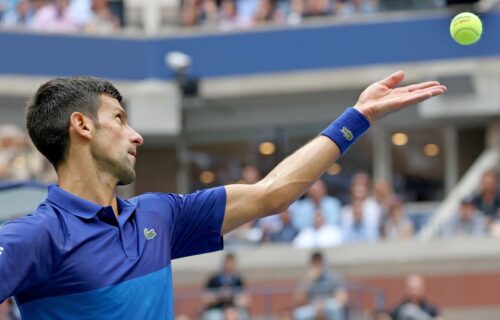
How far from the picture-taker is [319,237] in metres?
17.7

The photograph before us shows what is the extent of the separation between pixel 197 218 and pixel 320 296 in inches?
406

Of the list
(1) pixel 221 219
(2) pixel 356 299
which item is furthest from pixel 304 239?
(1) pixel 221 219

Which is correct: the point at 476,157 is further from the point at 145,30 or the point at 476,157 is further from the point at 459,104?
the point at 145,30

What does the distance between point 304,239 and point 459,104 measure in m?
4.68

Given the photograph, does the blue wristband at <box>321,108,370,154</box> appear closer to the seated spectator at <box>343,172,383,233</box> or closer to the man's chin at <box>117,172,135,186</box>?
the man's chin at <box>117,172,135,186</box>

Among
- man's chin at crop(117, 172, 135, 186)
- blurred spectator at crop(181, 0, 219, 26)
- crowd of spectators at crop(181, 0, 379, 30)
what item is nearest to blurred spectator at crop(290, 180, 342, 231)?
crowd of spectators at crop(181, 0, 379, 30)

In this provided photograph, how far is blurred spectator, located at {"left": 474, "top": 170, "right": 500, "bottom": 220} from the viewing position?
1703 centimetres

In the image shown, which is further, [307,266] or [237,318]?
[307,266]

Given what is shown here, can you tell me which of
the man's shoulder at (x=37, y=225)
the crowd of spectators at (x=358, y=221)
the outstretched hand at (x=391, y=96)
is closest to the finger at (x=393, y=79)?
the outstretched hand at (x=391, y=96)

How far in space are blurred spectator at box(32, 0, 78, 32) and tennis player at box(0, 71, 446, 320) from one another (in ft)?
56.9

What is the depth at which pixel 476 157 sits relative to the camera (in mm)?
21766

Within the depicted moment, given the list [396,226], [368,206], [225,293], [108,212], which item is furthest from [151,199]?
[396,226]

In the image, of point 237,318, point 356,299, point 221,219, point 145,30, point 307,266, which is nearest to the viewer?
point 221,219

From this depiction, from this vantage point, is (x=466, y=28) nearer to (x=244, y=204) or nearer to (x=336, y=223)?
(x=244, y=204)
